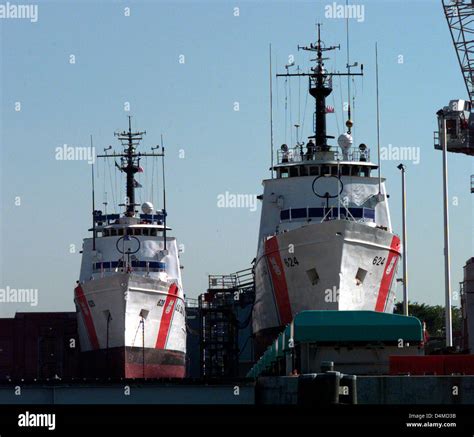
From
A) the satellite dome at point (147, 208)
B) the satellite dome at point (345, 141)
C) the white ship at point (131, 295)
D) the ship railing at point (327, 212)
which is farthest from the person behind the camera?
the satellite dome at point (147, 208)

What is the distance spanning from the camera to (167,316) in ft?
301

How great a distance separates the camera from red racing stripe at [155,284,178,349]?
9019 cm

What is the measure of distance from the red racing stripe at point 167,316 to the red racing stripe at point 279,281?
1930cm

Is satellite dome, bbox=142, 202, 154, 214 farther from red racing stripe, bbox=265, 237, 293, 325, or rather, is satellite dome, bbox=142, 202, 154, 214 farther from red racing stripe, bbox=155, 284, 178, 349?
red racing stripe, bbox=265, 237, 293, 325

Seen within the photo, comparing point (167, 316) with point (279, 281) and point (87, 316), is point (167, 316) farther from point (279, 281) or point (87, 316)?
point (279, 281)

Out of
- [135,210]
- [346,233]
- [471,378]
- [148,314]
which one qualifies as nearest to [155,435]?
[471,378]

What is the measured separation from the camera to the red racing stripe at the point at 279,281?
70.4 metres

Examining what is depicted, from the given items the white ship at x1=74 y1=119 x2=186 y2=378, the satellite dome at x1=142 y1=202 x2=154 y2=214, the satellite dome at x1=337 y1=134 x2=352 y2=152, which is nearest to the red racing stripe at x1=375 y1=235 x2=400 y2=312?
the satellite dome at x1=337 y1=134 x2=352 y2=152

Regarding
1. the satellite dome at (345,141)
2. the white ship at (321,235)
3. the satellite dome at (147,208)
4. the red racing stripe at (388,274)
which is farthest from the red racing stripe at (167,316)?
the red racing stripe at (388,274)

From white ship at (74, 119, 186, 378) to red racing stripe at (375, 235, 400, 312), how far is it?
20.3 metres

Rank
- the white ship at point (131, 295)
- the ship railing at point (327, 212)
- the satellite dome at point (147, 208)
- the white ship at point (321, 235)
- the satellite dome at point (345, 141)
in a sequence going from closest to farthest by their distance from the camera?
the white ship at point (321, 235)
the ship railing at point (327, 212)
the satellite dome at point (345, 141)
the white ship at point (131, 295)
the satellite dome at point (147, 208)

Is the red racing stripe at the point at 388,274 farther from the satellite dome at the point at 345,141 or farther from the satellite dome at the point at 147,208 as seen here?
the satellite dome at the point at 147,208

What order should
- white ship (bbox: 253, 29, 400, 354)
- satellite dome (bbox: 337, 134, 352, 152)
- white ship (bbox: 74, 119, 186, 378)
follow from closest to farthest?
white ship (bbox: 253, 29, 400, 354) < satellite dome (bbox: 337, 134, 352, 152) < white ship (bbox: 74, 119, 186, 378)

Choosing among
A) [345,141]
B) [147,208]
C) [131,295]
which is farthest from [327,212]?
[147,208]
